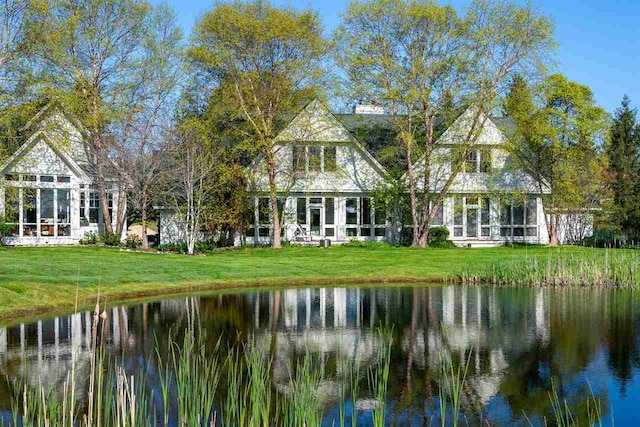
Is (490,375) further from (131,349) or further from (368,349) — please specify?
(131,349)

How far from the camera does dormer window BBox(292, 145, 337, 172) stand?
113 feet

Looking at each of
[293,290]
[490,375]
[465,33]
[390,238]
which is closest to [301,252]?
[390,238]

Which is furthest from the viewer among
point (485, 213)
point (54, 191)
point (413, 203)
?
point (485, 213)

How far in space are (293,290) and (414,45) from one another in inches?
666

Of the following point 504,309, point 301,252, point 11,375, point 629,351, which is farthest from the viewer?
point 301,252

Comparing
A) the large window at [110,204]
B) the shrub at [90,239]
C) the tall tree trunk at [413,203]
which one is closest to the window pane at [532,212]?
the tall tree trunk at [413,203]

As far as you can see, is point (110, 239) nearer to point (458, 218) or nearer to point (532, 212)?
point (458, 218)

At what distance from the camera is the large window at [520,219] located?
3688 centimetres

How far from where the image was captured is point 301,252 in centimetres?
3023

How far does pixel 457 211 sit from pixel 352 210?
5240 mm

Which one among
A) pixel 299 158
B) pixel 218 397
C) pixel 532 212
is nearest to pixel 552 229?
pixel 532 212

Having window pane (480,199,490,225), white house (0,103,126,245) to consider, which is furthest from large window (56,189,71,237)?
window pane (480,199,490,225)

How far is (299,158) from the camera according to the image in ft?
114

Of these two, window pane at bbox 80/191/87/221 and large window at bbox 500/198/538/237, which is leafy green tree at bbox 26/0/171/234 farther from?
large window at bbox 500/198/538/237
